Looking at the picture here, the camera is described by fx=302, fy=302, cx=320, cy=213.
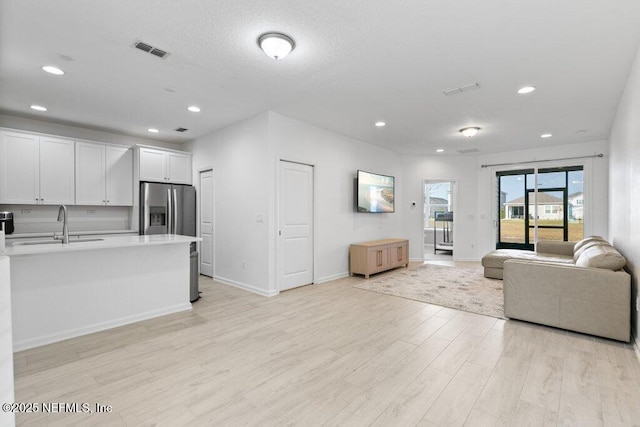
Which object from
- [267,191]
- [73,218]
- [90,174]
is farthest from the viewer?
[73,218]

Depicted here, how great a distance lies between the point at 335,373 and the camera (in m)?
2.29

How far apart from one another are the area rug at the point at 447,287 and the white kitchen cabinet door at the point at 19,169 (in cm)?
534

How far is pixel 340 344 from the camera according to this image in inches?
110

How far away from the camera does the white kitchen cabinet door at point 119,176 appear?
538 centimetres

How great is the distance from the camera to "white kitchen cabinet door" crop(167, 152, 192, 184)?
229 inches

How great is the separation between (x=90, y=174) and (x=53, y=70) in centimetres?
244

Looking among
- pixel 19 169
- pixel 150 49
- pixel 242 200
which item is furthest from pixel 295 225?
pixel 19 169

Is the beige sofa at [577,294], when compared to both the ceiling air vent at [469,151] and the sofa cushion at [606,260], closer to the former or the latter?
the sofa cushion at [606,260]

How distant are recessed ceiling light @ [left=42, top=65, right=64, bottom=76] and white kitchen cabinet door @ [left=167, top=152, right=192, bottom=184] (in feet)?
8.34

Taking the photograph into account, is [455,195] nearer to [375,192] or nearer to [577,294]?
[375,192]

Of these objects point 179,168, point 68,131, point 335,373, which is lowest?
point 335,373

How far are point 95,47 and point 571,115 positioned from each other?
6.19 metres

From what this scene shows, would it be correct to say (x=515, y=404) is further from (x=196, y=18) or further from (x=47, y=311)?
(x=47, y=311)

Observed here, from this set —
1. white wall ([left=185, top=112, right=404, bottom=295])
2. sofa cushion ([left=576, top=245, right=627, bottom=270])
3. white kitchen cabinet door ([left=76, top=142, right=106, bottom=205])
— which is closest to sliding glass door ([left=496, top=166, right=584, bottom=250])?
white wall ([left=185, top=112, right=404, bottom=295])
